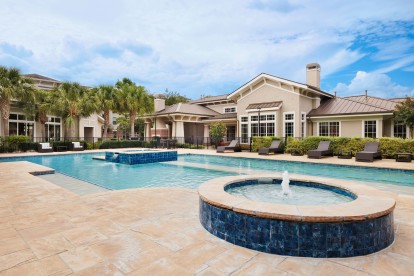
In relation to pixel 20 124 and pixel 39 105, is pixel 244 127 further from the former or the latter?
pixel 20 124

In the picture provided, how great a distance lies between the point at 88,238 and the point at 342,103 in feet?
75.4

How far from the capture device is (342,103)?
21.5m

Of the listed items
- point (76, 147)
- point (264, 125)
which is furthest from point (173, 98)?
point (264, 125)

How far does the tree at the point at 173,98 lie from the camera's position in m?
59.2

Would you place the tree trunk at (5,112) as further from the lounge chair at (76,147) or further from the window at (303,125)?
the window at (303,125)

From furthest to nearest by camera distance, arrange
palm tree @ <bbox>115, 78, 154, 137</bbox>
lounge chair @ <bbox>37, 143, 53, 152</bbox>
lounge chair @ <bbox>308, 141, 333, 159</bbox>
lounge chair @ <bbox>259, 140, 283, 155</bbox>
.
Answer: palm tree @ <bbox>115, 78, 154, 137</bbox> → lounge chair @ <bbox>37, 143, 53, 152</bbox> → lounge chair @ <bbox>259, 140, 283, 155</bbox> → lounge chair @ <bbox>308, 141, 333, 159</bbox>

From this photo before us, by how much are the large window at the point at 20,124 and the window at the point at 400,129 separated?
99.1 ft

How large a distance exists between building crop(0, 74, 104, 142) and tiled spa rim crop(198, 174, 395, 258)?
78.4 ft

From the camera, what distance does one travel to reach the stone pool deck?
266 cm

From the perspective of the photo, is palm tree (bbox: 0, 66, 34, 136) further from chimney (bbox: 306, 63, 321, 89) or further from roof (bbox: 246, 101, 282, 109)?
chimney (bbox: 306, 63, 321, 89)

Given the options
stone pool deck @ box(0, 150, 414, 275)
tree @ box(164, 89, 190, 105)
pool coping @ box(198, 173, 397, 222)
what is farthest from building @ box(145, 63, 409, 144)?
tree @ box(164, 89, 190, 105)

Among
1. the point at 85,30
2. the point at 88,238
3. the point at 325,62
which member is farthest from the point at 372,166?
the point at 85,30

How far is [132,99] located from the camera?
25.7 m

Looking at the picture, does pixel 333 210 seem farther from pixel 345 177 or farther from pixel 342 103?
pixel 342 103
